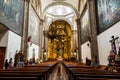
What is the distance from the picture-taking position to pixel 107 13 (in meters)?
9.66

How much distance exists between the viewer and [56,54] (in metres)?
34.8

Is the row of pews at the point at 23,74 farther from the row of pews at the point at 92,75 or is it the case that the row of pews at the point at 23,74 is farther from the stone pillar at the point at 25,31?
the stone pillar at the point at 25,31

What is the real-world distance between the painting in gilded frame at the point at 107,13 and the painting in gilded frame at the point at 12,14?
6.86m

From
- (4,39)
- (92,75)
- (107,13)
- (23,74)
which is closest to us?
(92,75)

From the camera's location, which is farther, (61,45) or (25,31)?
(61,45)

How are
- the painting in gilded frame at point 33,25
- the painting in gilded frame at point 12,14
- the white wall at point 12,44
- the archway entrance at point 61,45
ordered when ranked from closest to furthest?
the painting in gilded frame at point 12,14 → the white wall at point 12,44 → the painting in gilded frame at point 33,25 → the archway entrance at point 61,45

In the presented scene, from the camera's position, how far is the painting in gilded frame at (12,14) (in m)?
8.52

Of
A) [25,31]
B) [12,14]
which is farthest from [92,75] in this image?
[25,31]

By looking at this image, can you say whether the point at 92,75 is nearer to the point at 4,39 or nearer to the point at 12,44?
the point at 4,39

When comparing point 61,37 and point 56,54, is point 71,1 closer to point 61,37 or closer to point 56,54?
point 61,37

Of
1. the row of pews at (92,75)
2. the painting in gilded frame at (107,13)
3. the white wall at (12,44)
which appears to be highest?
the painting in gilded frame at (107,13)

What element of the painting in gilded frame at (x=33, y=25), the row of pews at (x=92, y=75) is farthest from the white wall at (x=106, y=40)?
the painting in gilded frame at (x=33, y=25)

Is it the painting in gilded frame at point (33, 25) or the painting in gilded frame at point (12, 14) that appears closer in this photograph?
the painting in gilded frame at point (12, 14)

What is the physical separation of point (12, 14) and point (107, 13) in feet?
22.9
